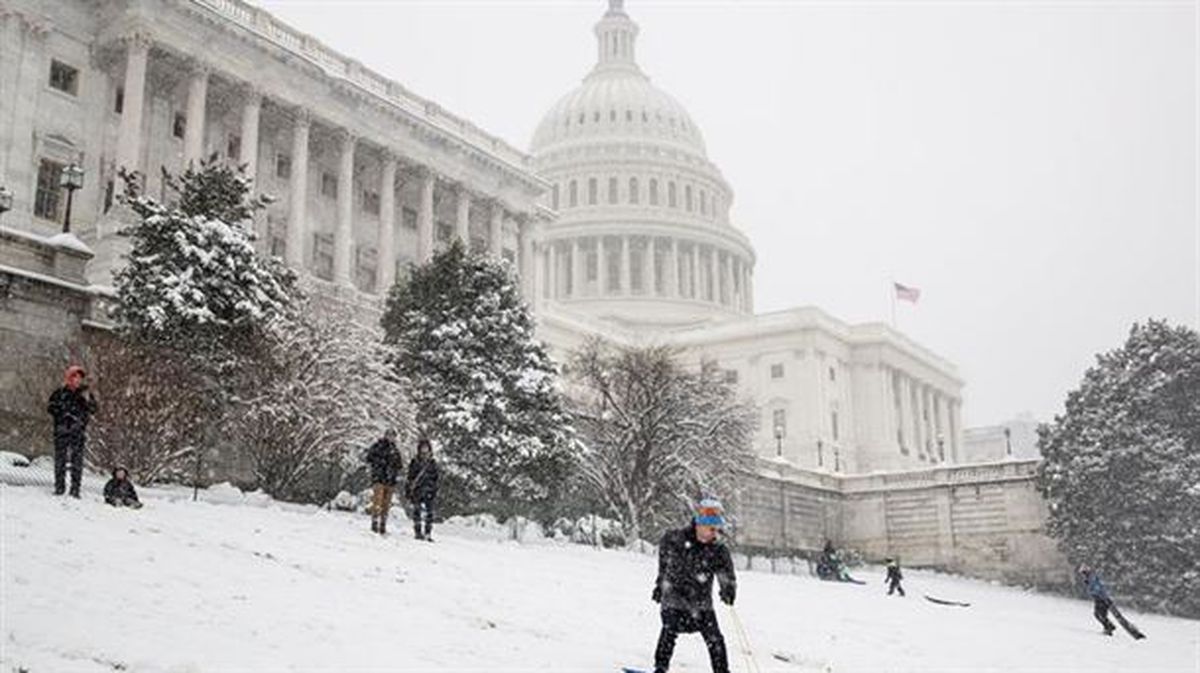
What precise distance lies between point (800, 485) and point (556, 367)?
25689 mm

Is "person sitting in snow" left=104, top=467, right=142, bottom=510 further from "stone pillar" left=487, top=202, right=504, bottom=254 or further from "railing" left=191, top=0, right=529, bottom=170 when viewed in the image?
"stone pillar" left=487, top=202, right=504, bottom=254

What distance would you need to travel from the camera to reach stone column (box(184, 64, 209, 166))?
4438 cm

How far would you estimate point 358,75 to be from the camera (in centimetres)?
5366

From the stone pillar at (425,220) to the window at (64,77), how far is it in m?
16.8

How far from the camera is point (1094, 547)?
43250mm

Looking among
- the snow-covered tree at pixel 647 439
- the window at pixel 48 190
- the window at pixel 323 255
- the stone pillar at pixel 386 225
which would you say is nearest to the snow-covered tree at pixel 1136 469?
the snow-covered tree at pixel 647 439

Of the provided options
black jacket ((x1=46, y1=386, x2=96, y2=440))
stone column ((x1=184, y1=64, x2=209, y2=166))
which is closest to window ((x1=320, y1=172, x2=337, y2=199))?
stone column ((x1=184, y1=64, x2=209, y2=166))

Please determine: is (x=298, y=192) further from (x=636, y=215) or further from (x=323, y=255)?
(x=636, y=215)

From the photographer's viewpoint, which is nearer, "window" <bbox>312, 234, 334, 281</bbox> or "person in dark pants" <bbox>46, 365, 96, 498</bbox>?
"person in dark pants" <bbox>46, 365, 96, 498</bbox>

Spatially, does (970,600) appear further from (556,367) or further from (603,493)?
(556,367)

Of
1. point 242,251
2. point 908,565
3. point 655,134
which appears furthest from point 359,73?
point 655,134

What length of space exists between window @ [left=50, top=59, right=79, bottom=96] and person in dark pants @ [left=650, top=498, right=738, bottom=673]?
40.6 m

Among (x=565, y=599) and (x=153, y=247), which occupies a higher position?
(x=153, y=247)

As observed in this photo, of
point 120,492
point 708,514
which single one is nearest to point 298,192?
A: point 120,492
